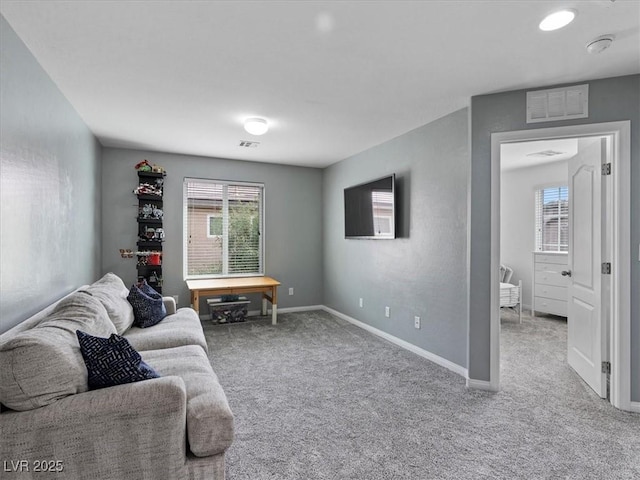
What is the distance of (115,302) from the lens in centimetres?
269

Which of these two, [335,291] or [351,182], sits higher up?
[351,182]

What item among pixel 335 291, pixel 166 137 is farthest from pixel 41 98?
pixel 335 291

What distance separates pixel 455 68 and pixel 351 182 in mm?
2710

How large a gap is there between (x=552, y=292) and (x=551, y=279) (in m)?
0.20

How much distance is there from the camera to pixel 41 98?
7.84ft

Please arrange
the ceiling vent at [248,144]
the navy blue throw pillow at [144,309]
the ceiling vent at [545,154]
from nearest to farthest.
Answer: the navy blue throw pillow at [144,309] → the ceiling vent at [248,144] → the ceiling vent at [545,154]

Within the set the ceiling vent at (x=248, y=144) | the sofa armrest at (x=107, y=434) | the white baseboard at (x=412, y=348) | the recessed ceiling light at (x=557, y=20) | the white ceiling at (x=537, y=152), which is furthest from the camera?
the white ceiling at (x=537, y=152)

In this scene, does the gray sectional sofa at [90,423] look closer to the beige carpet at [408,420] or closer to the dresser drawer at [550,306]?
the beige carpet at [408,420]

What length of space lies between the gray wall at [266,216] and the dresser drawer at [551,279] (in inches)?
141

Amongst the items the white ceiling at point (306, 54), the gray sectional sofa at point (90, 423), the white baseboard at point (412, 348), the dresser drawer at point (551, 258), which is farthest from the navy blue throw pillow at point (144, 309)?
the dresser drawer at point (551, 258)

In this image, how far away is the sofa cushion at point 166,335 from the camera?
2.54m

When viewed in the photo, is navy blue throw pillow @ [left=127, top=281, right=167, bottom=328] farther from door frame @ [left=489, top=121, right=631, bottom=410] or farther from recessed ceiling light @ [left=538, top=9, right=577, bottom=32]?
door frame @ [left=489, top=121, right=631, bottom=410]

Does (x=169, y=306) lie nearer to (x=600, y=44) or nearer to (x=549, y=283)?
(x=600, y=44)

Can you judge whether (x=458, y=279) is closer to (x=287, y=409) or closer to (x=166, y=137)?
(x=287, y=409)
